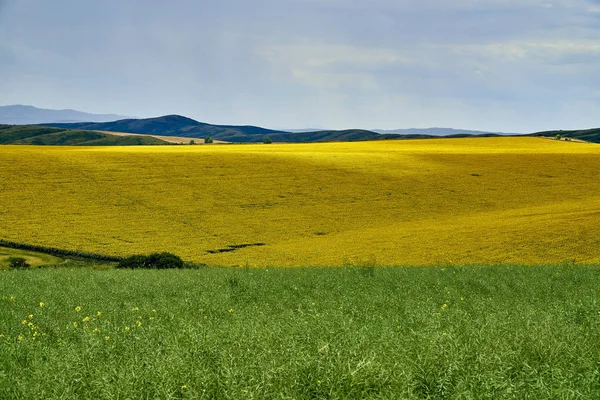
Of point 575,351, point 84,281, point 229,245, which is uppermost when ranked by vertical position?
point 575,351

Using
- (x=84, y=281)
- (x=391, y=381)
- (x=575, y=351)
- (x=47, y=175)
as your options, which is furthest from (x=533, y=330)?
(x=47, y=175)

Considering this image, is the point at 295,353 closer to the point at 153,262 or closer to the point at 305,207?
the point at 153,262

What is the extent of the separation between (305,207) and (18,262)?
78.1ft

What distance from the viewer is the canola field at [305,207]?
119ft

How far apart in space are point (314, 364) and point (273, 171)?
5713cm

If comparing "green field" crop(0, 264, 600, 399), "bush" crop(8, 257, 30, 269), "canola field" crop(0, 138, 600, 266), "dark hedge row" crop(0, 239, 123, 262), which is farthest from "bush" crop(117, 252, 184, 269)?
"green field" crop(0, 264, 600, 399)

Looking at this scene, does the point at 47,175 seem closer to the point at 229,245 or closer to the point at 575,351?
the point at 229,245

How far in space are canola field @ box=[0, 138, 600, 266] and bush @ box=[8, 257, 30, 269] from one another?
12.1 ft

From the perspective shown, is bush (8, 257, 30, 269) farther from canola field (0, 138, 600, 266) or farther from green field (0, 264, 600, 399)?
green field (0, 264, 600, 399)

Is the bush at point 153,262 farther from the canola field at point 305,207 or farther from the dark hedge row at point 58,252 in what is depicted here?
the canola field at point 305,207

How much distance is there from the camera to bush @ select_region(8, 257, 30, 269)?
32750 mm

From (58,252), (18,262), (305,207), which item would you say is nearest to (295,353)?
(18,262)

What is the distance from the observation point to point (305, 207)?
4966cm

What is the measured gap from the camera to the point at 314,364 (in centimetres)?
671
